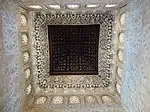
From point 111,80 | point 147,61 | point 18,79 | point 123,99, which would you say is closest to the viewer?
point 147,61

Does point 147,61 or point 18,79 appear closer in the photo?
point 147,61

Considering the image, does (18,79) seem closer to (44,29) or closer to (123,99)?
(44,29)

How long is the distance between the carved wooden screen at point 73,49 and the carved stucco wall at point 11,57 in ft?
3.52

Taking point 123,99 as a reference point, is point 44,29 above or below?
above

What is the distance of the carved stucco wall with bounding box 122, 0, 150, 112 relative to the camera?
2.14 m

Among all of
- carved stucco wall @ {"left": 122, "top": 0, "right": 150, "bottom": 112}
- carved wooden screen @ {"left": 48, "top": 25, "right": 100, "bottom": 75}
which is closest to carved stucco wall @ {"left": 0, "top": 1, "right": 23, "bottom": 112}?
carved wooden screen @ {"left": 48, "top": 25, "right": 100, "bottom": 75}

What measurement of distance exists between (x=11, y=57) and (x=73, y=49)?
1.54 metres

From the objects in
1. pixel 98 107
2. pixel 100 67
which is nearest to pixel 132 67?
pixel 98 107

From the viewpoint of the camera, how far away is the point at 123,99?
3068mm

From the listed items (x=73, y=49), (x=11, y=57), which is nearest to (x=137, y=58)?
(x=11, y=57)

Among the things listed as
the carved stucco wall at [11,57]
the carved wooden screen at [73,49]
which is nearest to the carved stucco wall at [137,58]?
the carved wooden screen at [73,49]

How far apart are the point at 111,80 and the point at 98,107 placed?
67 centimetres

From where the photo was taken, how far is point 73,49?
12.5ft

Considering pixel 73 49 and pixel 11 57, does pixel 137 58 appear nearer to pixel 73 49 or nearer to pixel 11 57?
pixel 11 57
